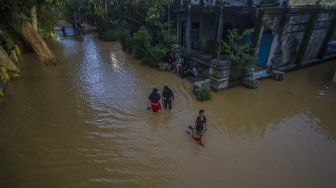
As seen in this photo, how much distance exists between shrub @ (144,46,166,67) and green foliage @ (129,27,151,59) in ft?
2.96

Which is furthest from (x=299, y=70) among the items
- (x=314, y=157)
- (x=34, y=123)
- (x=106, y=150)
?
(x=34, y=123)

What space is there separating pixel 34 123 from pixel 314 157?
35.2 ft

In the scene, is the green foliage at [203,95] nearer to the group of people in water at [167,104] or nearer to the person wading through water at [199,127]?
the group of people in water at [167,104]

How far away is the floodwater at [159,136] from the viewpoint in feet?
21.7

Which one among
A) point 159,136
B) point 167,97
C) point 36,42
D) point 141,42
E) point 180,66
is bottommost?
point 159,136

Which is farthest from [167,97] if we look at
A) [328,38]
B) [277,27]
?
[328,38]

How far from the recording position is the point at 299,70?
16453 millimetres

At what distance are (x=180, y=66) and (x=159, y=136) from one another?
7.82 meters

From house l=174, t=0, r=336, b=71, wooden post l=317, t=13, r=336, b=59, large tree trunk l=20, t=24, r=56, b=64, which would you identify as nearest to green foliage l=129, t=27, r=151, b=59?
house l=174, t=0, r=336, b=71

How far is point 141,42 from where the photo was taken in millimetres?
17688

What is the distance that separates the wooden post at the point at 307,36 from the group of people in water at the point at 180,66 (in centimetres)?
791

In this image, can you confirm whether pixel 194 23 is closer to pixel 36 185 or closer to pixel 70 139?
pixel 70 139

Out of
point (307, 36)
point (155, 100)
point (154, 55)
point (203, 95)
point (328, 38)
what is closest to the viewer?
point (155, 100)

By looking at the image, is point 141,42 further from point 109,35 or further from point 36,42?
point 109,35
